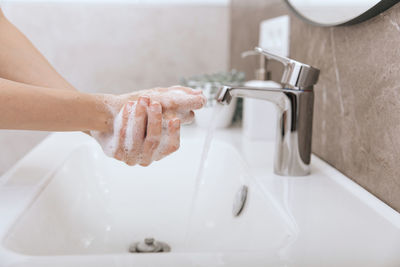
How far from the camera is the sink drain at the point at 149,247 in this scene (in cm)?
65

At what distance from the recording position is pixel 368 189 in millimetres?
612

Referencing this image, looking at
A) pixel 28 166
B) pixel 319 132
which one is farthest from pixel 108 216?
pixel 319 132

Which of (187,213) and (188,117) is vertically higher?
(188,117)

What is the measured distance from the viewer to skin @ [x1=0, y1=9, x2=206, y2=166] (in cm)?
45

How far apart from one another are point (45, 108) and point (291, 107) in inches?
15.0

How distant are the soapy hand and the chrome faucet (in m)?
0.10

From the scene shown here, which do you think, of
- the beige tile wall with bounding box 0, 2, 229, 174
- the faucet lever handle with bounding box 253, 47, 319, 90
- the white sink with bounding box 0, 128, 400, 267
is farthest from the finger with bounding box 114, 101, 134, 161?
the beige tile wall with bounding box 0, 2, 229, 174

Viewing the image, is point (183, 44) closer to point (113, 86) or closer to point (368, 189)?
point (113, 86)

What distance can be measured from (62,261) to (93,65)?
1279 millimetres

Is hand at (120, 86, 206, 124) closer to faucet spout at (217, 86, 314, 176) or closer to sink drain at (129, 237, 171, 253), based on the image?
faucet spout at (217, 86, 314, 176)

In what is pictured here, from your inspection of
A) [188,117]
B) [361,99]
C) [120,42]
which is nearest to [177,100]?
[188,117]

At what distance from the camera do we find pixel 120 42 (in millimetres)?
1587

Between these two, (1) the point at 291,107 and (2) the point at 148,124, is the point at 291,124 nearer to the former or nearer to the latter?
(1) the point at 291,107

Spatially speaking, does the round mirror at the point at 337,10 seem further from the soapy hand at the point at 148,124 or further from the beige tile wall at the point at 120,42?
the beige tile wall at the point at 120,42
